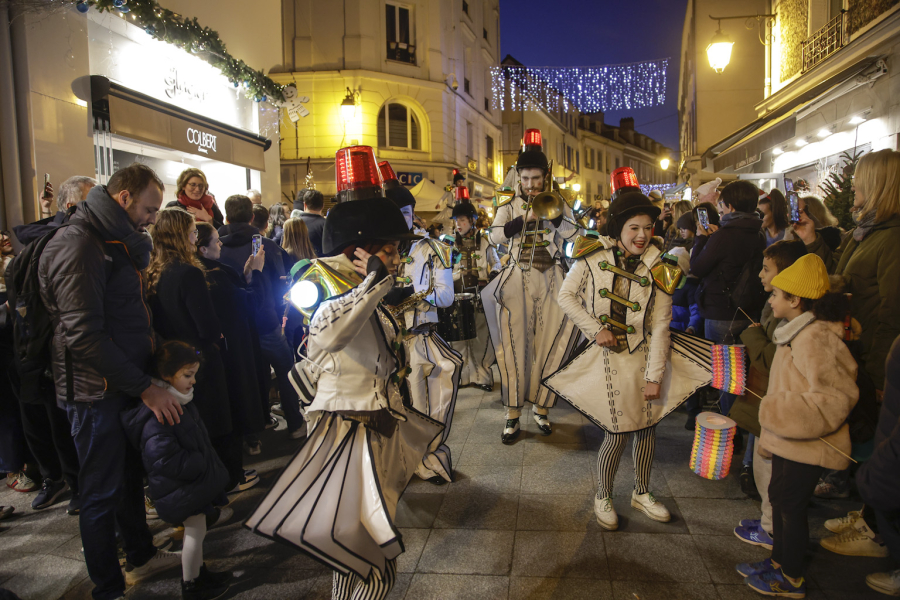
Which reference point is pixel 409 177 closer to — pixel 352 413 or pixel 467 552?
pixel 467 552

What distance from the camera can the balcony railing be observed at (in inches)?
361

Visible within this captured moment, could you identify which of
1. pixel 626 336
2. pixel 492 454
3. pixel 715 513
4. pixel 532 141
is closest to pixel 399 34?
pixel 532 141

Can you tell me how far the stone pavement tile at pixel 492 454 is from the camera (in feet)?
13.9

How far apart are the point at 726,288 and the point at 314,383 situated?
3.57 meters

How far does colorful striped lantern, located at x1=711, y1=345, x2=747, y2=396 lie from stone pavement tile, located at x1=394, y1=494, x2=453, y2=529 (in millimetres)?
1938

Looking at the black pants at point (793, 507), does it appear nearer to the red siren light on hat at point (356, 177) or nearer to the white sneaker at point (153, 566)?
the red siren light on hat at point (356, 177)

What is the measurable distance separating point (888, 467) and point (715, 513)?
1.46 meters

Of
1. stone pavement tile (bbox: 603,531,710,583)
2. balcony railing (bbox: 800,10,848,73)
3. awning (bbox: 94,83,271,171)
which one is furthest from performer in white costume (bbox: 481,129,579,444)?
balcony railing (bbox: 800,10,848,73)

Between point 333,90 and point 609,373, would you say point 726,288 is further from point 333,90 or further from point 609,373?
point 333,90

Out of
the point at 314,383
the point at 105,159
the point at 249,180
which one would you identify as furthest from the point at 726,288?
the point at 249,180

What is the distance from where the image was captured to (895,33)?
23.0 feet

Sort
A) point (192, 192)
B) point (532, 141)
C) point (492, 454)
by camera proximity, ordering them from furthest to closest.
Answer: point (532, 141) < point (192, 192) < point (492, 454)

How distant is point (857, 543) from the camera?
114 inches

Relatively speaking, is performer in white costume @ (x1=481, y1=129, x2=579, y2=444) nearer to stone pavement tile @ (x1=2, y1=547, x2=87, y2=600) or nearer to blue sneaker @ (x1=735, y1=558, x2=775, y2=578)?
blue sneaker @ (x1=735, y1=558, x2=775, y2=578)
